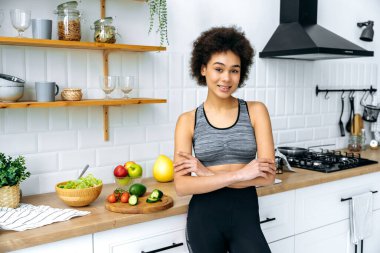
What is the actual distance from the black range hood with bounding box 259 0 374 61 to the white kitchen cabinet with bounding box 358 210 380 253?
1.12m

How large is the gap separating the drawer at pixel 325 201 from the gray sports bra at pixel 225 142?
0.70m

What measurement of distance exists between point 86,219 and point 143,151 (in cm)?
84

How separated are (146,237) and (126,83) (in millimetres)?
819

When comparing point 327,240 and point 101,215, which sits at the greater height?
point 101,215

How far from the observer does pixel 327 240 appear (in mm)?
2711

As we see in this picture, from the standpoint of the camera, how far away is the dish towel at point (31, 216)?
1696 millimetres

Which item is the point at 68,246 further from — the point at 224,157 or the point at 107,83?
the point at 107,83

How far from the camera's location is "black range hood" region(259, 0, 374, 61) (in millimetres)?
2820

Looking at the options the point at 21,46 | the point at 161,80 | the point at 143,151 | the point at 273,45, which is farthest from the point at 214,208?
the point at 273,45

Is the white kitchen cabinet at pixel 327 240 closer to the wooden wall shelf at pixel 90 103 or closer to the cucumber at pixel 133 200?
the cucumber at pixel 133 200

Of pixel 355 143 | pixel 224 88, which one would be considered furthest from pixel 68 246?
pixel 355 143

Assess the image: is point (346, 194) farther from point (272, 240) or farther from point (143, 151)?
point (143, 151)

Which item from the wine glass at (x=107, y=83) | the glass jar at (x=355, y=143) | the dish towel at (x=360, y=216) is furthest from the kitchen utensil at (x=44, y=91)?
the glass jar at (x=355, y=143)

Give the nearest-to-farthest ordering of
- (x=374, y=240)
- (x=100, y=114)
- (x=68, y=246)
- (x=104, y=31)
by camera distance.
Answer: (x=68, y=246)
(x=104, y=31)
(x=100, y=114)
(x=374, y=240)
